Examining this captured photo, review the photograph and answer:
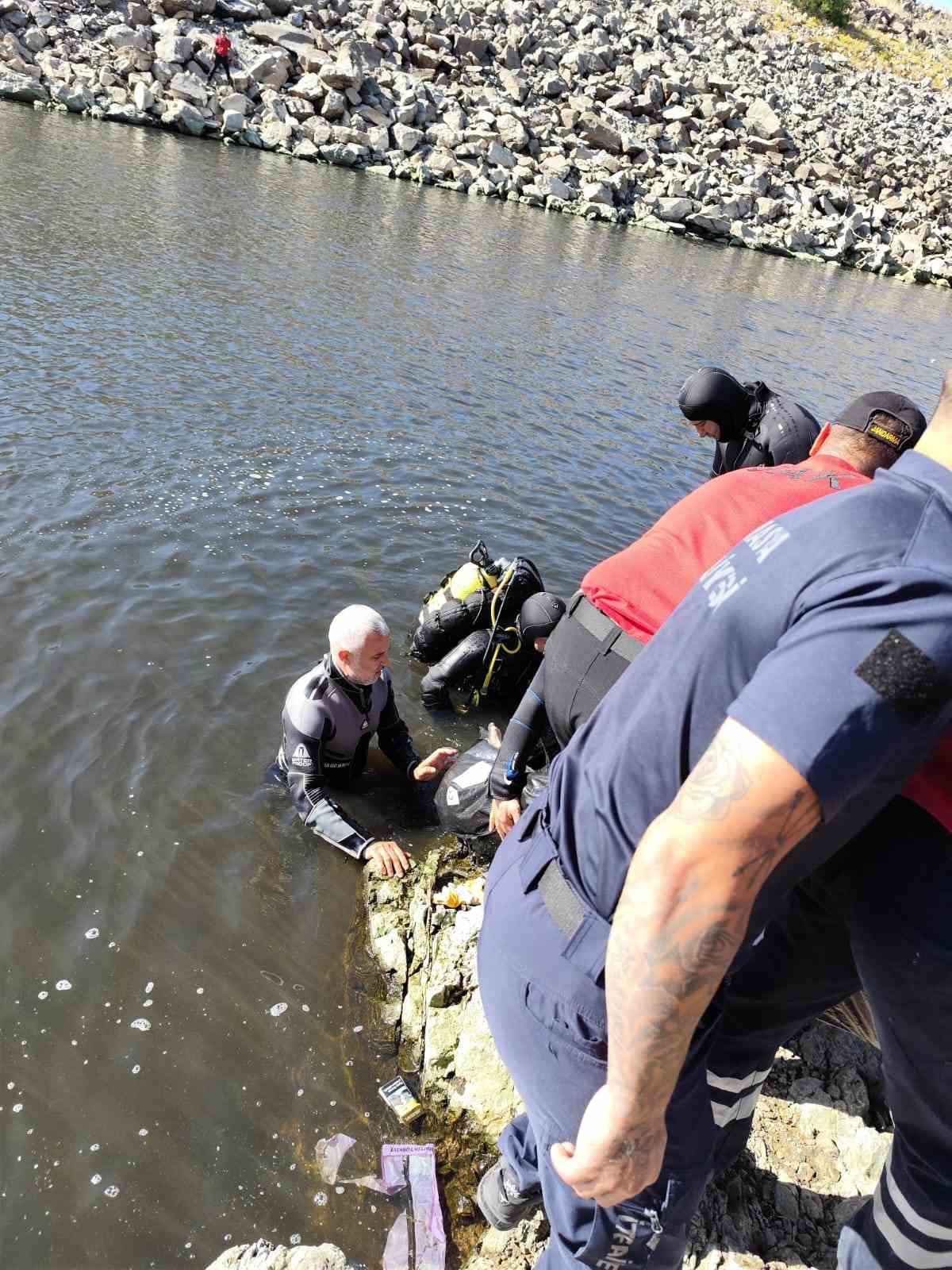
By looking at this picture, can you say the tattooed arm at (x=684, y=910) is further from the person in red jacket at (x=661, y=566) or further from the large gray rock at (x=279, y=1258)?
the large gray rock at (x=279, y=1258)

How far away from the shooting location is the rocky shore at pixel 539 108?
1232 inches

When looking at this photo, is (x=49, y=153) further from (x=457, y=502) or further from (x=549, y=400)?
(x=457, y=502)

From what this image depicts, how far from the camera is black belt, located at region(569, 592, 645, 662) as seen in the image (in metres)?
2.93

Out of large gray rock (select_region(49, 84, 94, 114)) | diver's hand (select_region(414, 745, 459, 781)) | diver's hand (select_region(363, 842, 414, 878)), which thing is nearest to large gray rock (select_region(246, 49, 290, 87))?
large gray rock (select_region(49, 84, 94, 114))

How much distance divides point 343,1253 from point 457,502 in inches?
306

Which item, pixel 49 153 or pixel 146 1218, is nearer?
pixel 146 1218

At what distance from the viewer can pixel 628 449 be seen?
40.8 feet

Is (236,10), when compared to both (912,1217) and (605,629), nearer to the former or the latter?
(605,629)

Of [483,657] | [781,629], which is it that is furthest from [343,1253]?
[483,657]

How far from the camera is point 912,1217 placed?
175 cm

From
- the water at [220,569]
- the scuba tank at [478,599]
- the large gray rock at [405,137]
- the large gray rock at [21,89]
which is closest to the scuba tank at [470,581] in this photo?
the scuba tank at [478,599]

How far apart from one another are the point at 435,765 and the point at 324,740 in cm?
78

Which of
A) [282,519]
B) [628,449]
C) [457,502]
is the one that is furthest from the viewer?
[628,449]

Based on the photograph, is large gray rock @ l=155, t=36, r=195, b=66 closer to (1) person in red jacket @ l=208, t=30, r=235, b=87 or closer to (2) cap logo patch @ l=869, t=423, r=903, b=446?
(1) person in red jacket @ l=208, t=30, r=235, b=87
